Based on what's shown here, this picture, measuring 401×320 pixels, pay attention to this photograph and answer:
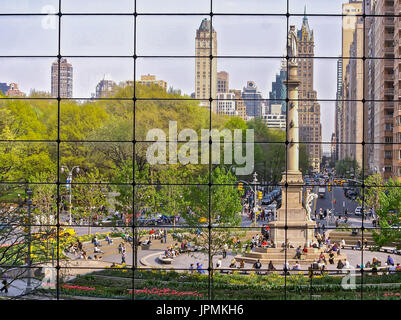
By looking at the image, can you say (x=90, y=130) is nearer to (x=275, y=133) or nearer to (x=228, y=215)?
(x=275, y=133)

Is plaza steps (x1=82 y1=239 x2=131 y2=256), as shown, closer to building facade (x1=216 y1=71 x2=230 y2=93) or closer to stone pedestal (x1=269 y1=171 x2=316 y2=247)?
stone pedestal (x1=269 y1=171 x2=316 y2=247)

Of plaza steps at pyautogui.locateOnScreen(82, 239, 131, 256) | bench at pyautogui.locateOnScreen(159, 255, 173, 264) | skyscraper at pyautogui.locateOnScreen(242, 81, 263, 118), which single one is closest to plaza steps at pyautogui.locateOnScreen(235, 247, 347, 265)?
bench at pyautogui.locateOnScreen(159, 255, 173, 264)

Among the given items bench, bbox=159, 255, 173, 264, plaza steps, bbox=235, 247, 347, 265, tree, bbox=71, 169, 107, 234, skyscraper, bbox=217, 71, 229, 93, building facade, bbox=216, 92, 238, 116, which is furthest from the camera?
skyscraper, bbox=217, 71, 229, 93

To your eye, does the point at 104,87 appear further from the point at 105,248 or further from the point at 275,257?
the point at 275,257

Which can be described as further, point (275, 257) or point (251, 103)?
point (251, 103)

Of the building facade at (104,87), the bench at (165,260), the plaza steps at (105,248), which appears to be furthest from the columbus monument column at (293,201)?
the building facade at (104,87)

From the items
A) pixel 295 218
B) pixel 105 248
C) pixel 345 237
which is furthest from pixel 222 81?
pixel 105 248

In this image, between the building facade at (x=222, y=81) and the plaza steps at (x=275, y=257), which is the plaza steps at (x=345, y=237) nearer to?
the plaza steps at (x=275, y=257)

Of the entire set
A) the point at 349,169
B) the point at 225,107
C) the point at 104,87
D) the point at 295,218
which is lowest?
the point at 295,218

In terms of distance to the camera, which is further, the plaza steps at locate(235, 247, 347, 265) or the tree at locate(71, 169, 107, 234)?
the tree at locate(71, 169, 107, 234)

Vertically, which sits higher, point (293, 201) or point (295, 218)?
point (293, 201)
